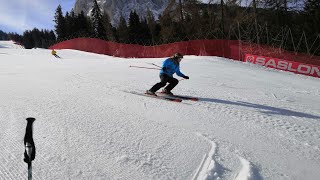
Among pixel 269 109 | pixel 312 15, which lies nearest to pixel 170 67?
pixel 269 109

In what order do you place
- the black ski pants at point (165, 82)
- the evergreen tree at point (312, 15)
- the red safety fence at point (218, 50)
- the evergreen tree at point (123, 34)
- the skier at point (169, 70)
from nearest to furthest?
the skier at point (169, 70) → the black ski pants at point (165, 82) → the red safety fence at point (218, 50) → the evergreen tree at point (312, 15) → the evergreen tree at point (123, 34)

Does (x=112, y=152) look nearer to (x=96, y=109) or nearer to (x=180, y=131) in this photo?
(x=180, y=131)

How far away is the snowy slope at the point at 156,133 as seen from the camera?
4.73 m

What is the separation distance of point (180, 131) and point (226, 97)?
383 cm

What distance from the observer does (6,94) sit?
29.1 ft

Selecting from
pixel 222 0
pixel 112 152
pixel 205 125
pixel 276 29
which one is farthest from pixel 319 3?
pixel 112 152

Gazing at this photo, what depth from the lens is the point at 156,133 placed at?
6.14 metres

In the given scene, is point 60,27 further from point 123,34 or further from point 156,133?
point 156,133

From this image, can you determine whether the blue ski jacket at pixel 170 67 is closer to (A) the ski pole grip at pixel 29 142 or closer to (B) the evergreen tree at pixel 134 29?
(A) the ski pole grip at pixel 29 142

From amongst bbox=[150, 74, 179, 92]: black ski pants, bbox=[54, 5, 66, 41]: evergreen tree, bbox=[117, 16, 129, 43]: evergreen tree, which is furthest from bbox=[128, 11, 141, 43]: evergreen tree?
bbox=[150, 74, 179, 92]: black ski pants

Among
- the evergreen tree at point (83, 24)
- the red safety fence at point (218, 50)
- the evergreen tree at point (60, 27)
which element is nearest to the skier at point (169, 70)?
the red safety fence at point (218, 50)

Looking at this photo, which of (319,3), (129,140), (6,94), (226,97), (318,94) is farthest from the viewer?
(319,3)

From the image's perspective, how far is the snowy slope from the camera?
4.73 m

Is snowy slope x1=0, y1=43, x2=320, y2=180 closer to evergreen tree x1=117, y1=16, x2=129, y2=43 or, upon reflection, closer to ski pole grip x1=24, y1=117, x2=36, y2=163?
ski pole grip x1=24, y1=117, x2=36, y2=163
